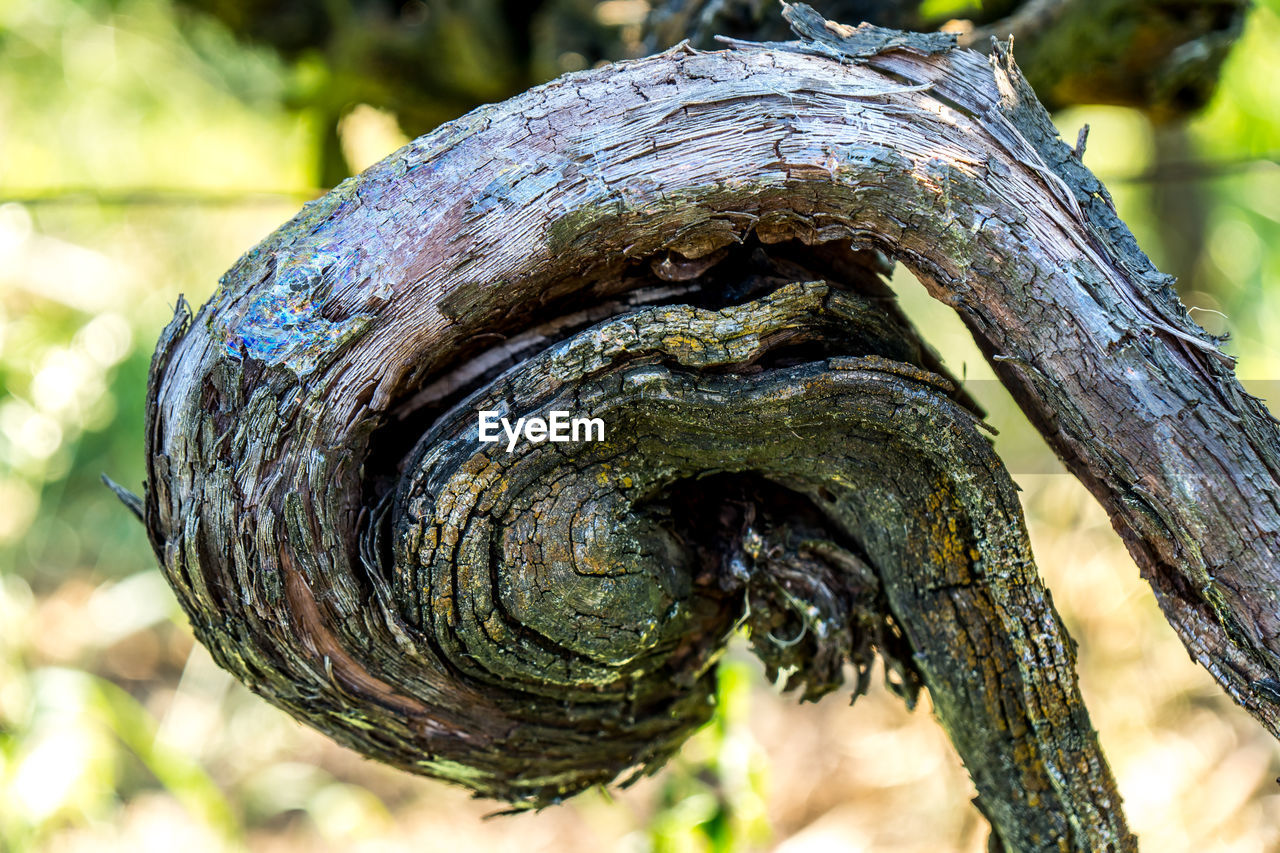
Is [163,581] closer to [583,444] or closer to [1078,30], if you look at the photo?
[583,444]

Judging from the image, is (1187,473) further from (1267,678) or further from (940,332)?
(940,332)

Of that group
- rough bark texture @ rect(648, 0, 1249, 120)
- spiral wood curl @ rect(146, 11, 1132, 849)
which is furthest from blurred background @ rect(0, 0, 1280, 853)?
spiral wood curl @ rect(146, 11, 1132, 849)

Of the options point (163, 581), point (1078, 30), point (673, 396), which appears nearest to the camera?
point (673, 396)

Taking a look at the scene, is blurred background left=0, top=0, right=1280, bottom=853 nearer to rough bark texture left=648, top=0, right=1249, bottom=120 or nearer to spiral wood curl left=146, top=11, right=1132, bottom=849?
rough bark texture left=648, top=0, right=1249, bottom=120

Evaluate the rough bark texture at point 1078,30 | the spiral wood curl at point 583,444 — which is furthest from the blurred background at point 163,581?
the spiral wood curl at point 583,444

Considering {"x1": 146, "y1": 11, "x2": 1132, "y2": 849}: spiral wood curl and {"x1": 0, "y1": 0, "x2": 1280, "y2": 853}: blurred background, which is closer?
{"x1": 146, "y1": 11, "x2": 1132, "y2": 849}: spiral wood curl

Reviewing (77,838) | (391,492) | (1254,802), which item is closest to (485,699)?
(391,492)

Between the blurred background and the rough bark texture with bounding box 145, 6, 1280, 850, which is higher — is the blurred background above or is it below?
above

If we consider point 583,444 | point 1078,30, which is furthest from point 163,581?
point 1078,30
